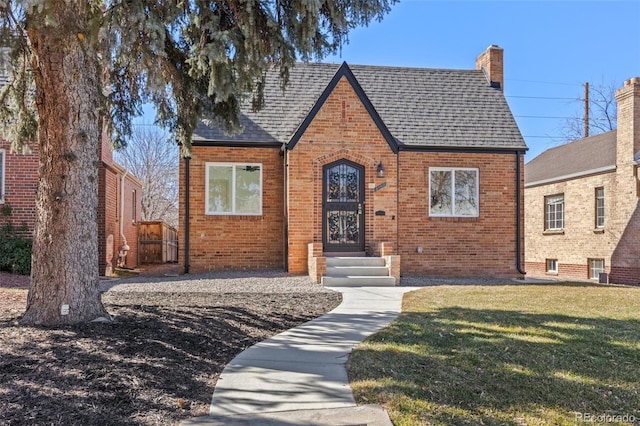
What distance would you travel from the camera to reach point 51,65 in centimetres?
554

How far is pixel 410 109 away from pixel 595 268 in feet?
30.5

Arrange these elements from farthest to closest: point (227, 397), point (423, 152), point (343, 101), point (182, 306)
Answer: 1. point (423, 152)
2. point (343, 101)
3. point (182, 306)
4. point (227, 397)

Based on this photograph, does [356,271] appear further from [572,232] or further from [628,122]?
[572,232]

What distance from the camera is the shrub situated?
38.0 ft

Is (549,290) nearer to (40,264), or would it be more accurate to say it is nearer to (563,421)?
(563,421)

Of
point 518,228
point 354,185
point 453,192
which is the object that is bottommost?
point 518,228

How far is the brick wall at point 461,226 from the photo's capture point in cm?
1339

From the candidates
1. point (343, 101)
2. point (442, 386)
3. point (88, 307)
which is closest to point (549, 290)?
point (343, 101)

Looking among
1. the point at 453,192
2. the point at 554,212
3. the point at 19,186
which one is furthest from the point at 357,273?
the point at 554,212

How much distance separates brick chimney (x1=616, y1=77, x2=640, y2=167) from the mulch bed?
44.4 feet

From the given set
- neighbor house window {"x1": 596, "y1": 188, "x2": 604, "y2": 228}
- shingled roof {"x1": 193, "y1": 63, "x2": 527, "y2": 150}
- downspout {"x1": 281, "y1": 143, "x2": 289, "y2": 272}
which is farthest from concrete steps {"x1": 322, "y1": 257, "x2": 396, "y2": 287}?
neighbor house window {"x1": 596, "y1": 188, "x2": 604, "y2": 228}

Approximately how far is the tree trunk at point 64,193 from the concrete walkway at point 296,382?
2.21 metres

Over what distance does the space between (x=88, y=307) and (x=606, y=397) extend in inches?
207

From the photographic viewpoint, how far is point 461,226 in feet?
44.6
